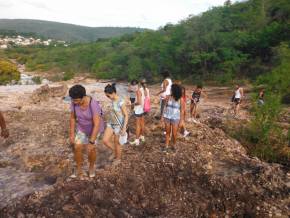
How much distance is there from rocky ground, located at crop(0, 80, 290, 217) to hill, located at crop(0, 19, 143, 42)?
15563 cm

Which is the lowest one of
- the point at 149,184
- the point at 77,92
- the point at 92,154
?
the point at 149,184

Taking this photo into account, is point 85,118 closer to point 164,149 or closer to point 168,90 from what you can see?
point 164,149

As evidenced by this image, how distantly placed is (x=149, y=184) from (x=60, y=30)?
175331 mm

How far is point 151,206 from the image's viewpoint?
5.79 metres

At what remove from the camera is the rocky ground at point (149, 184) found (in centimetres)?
561

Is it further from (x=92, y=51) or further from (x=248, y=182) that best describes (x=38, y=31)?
(x=248, y=182)

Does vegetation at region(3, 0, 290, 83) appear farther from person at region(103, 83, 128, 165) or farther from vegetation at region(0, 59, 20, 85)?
person at region(103, 83, 128, 165)

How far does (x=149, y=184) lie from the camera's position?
6379 millimetres

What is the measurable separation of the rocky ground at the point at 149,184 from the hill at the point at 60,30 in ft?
511

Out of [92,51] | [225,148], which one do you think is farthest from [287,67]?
[92,51]

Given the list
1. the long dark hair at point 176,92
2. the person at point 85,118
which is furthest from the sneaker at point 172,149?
the person at point 85,118

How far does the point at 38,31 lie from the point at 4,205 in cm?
18199

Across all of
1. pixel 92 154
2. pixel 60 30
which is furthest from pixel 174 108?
pixel 60 30

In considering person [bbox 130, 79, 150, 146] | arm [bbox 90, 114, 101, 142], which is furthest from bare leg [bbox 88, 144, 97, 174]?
person [bbox 130, 79, 150, 146]
